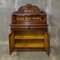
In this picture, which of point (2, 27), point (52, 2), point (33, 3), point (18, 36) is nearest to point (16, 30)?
point (18, 36)

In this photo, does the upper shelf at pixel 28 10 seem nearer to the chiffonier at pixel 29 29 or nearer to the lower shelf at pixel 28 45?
the chiffonier at pixel 29 29

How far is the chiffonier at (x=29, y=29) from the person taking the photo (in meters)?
3.52

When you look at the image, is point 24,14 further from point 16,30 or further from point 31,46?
point 31,46

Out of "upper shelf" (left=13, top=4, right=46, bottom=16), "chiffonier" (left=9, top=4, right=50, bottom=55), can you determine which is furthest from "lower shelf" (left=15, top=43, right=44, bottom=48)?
"upper shelf" (left=13, top=4, right=46, bottom=16)

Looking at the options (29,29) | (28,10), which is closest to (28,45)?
(29,29)

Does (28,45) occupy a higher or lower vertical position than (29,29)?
lower

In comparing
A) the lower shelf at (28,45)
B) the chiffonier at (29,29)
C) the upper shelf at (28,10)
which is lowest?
the lower shelf at (28,45)

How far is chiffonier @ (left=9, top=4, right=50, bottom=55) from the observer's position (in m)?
3.52

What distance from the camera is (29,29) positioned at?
353 centimetres

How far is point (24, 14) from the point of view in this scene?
11.8ft

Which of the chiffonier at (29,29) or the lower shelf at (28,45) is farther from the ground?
the chiffonier at (29,29)

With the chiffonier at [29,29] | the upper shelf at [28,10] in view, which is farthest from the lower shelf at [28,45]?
the upper shelf at [28,10]

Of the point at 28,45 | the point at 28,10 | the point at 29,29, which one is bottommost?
the point at 28,45

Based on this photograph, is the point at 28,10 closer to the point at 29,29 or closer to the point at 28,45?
the point at 29,29
